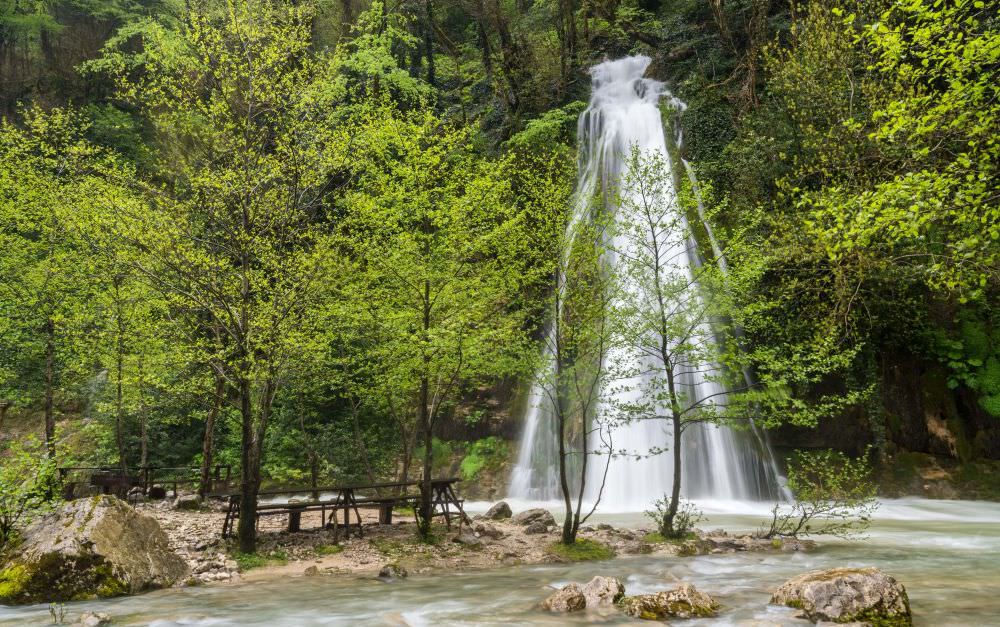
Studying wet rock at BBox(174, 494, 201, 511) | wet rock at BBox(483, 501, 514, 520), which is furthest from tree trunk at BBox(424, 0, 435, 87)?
wet rock at BBox(483, 501, 514, 520)

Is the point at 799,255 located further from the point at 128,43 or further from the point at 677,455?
the point at 128,43

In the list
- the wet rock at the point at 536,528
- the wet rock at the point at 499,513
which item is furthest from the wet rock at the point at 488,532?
the wet rock at the point at 499,513

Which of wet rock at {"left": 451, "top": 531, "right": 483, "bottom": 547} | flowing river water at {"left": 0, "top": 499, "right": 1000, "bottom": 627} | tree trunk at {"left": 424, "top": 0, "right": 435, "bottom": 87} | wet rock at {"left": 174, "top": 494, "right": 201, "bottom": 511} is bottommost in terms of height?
flowing river water at {"left": 0, "top": 499, "right": 1000, "bottom": 627}

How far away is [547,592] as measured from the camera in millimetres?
8812

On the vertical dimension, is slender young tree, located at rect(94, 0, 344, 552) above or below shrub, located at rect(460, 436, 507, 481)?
above

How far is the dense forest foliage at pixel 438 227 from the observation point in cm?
1062

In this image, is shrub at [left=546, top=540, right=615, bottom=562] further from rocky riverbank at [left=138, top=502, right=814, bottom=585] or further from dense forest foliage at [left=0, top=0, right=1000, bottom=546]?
dense forest foliage at [left=0, top=0, right=1000, bottom=546]

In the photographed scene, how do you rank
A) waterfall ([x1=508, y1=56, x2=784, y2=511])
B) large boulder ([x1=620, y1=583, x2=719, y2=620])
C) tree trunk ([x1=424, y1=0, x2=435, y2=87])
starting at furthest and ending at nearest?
tree trunk ([x1=424, y1=0, x2=435, y2=87])
waterfall ([x1=508, y1=56, x2=784, y2=511])
large boulder ([x1=620, y1=583, x2=719, y2=620])

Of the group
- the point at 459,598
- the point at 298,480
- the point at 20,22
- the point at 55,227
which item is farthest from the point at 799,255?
the point at 20,22

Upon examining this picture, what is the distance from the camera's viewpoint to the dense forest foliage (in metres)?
10.6

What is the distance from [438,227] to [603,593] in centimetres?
772

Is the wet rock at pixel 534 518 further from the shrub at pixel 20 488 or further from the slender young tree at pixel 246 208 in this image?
the shrub at pixel 20 488

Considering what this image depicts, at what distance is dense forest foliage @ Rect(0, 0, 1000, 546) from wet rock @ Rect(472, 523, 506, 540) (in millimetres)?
1834

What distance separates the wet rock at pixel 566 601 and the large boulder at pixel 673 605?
21.0 inches
